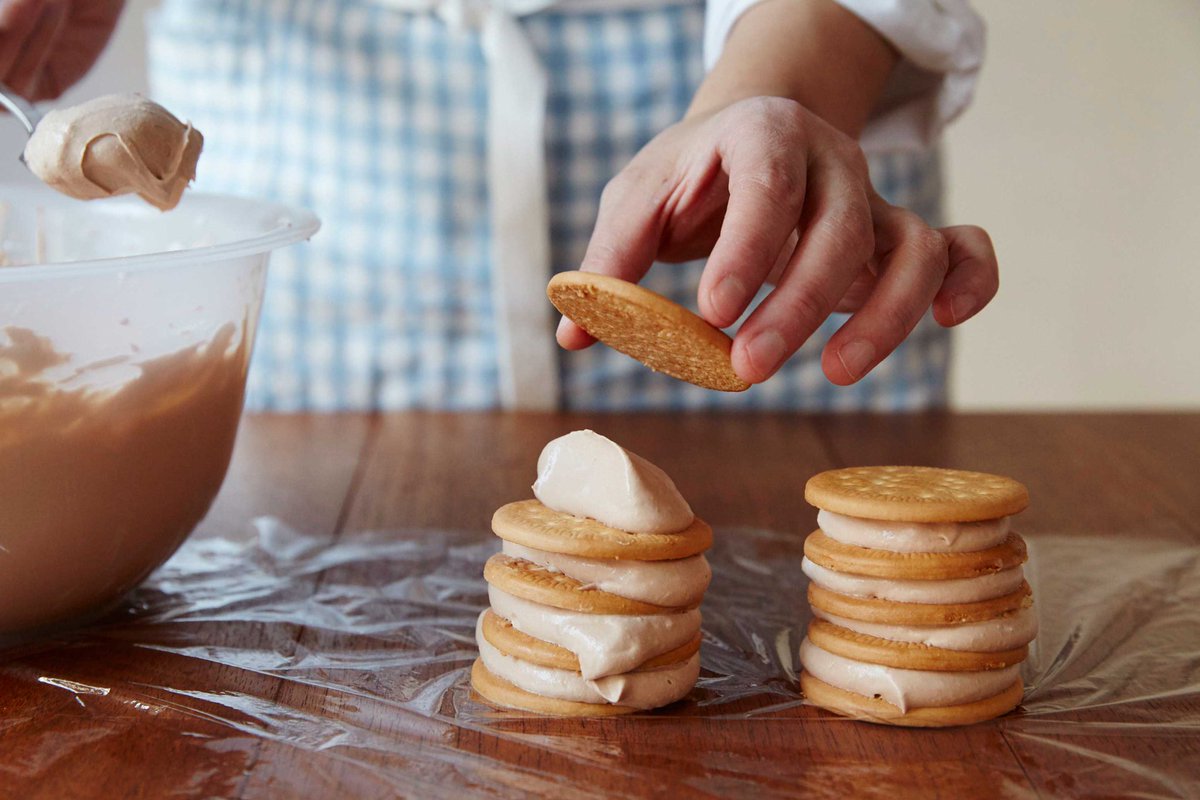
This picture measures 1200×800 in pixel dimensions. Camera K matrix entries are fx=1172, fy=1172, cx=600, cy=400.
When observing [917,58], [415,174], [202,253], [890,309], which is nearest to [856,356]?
[890,309]

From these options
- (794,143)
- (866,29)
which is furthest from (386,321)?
(794,143)

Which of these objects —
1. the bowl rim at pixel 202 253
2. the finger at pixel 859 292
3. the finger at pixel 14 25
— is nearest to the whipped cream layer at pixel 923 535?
the finger at pixel 859 292

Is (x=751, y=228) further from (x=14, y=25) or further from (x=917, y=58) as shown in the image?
(x=14, y=25)

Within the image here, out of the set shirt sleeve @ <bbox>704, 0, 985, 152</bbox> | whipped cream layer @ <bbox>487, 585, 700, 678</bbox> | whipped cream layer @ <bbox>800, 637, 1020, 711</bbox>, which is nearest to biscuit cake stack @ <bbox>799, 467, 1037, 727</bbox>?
whipped cream layer @ <bbox>800, 637, 1020, 711</bbox>

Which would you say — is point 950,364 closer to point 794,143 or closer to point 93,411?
point 794,143

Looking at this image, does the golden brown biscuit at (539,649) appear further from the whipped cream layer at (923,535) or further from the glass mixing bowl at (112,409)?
the glass mixing bowl at (112,409)
